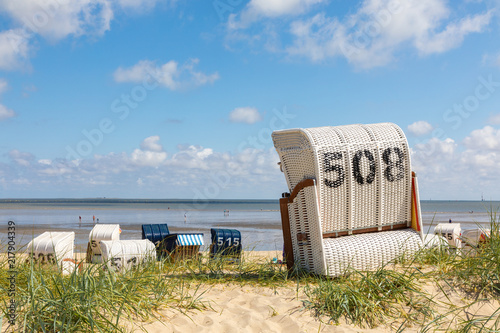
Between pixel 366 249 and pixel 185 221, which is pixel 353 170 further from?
pixel 185 221

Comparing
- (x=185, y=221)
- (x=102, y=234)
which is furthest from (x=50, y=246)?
(x=185, y=221)

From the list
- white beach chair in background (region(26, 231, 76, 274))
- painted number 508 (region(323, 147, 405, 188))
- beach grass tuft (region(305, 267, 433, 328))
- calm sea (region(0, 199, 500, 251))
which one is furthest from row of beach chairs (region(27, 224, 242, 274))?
beach grass tuft (region(305, 267, 433, 328))

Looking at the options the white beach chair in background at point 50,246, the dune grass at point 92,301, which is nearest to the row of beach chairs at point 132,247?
the white beach chair in background at point 50,246

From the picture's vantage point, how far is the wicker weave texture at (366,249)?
6.18 metres

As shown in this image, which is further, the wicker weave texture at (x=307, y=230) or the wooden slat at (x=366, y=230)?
the wooden slat at (x=366, y=230)

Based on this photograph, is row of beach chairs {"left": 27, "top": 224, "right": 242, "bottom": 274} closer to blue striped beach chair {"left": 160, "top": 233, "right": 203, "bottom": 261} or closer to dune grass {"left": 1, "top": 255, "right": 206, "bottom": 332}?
blue striped beach chair {"left": 160, "top": 233, "right": 203, "bottom": 261}

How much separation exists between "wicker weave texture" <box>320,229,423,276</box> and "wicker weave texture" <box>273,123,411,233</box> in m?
0.23

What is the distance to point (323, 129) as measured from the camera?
663cm

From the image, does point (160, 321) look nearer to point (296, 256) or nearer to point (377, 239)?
point (296, 256)

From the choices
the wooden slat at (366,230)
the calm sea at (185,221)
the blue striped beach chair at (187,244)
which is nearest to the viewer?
the wooden slat at (366,230)

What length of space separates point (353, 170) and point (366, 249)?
1.22 metres

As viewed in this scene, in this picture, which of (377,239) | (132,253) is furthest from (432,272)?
(132,253)

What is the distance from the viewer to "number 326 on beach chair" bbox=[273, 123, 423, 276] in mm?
6289

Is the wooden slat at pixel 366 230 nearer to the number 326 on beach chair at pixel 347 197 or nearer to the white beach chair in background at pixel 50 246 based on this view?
the number 326 on beach chair at pixel 347 197
